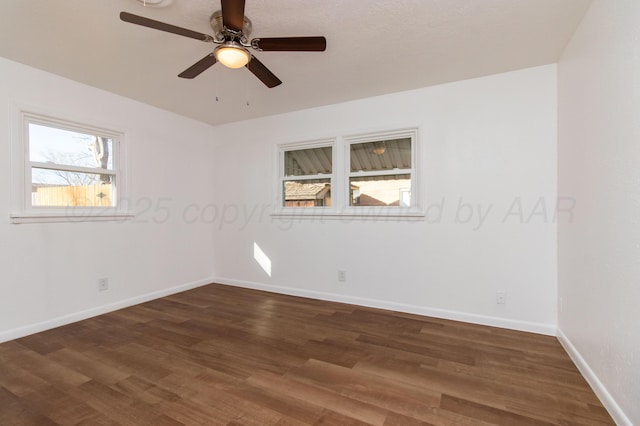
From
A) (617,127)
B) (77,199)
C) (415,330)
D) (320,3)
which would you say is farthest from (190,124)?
(617,127)

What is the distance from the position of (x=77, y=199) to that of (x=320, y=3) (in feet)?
10.4

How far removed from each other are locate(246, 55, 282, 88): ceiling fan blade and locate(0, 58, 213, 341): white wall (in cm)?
219

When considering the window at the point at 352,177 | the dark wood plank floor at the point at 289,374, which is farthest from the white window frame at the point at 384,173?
the dark wood plank floor at the point at 289,374

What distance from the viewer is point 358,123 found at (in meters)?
3.52

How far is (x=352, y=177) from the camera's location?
3.67 metres

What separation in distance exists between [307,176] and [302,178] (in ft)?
0.27

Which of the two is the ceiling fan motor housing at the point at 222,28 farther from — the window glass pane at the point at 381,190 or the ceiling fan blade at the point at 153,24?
the window glass pane at the point at 381,190

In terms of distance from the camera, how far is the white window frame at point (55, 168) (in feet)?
8.64

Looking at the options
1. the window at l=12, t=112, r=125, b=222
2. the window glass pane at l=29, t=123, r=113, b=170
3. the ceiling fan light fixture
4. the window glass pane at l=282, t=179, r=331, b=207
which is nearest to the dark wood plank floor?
the window at l=12, t=112, r=125, b=222

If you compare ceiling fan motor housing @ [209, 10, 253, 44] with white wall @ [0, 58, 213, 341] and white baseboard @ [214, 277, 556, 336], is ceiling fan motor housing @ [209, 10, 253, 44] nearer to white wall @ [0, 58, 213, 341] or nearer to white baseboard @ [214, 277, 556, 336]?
white wall @ [0, 58, 213, 341]

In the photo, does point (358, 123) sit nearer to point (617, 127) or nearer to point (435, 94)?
point (435, 94)

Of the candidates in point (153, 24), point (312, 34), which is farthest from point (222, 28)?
point (312, 34)

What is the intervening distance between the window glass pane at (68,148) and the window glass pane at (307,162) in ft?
7.13

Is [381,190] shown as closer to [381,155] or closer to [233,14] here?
[381,155]
